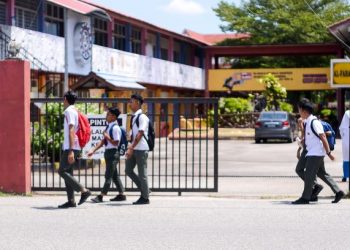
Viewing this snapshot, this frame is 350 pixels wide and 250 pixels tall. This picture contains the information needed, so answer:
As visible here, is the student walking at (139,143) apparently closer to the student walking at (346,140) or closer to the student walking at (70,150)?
the student walking at (70,150)

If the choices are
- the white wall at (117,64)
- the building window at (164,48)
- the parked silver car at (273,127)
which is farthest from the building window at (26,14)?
the building window at (164,48)

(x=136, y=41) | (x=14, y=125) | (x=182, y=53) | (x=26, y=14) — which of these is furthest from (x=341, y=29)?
(x=182, y=53)

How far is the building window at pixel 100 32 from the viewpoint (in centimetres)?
3767

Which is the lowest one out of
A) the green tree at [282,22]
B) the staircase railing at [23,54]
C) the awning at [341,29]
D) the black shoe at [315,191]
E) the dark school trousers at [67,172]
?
the black shoe at [315,191]

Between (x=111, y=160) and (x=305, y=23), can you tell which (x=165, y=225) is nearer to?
(x=111, y=160)

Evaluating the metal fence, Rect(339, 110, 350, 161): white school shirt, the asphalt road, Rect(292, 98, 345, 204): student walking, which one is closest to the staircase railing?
the metal fence

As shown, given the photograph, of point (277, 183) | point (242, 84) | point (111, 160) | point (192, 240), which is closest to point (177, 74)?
point (242, 84)

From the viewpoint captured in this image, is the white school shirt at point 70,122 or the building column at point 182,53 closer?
the white school shirt at point 70,122

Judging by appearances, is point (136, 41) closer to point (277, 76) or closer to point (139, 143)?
point (277, 76)

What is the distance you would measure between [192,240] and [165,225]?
1225 millimetres

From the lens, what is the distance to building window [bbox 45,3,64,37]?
31.6m

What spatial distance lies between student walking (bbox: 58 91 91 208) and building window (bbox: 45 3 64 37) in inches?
783

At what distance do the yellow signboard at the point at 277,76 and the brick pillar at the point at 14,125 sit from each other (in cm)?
3671

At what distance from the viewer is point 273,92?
47.1 metres
